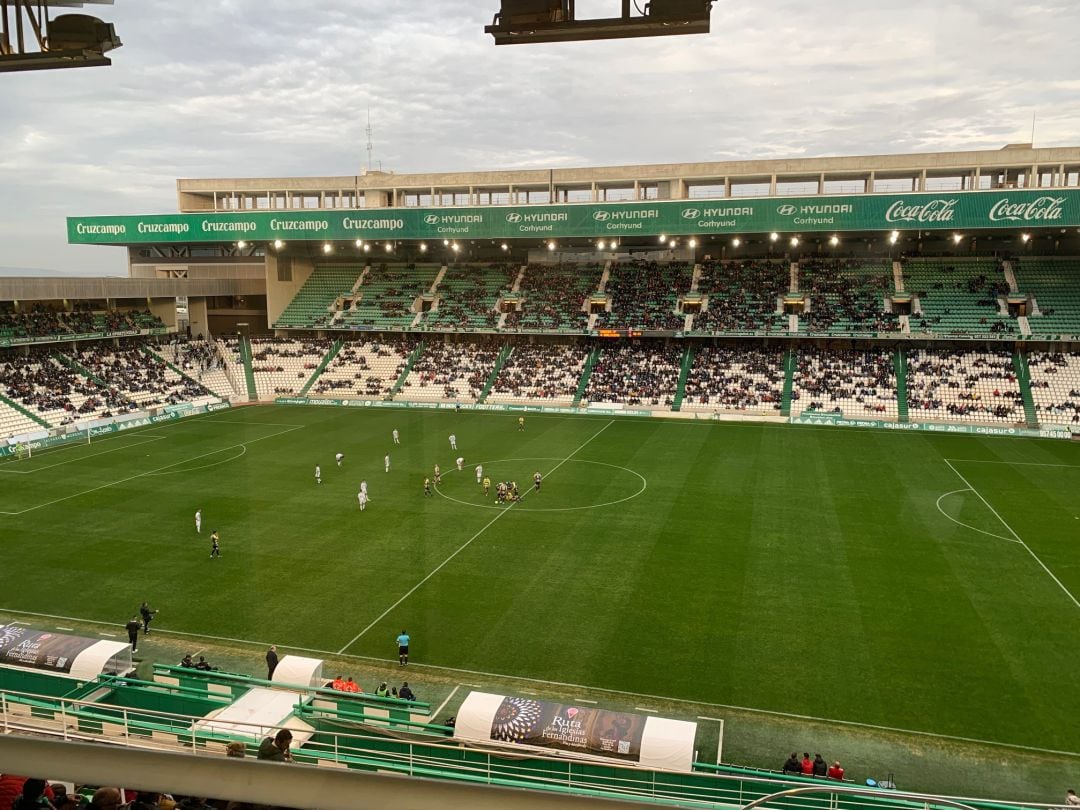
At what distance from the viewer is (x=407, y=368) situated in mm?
57469

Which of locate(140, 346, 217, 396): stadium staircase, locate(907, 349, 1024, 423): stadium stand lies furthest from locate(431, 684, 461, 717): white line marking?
locate(140, 346, 217, 396): stadium staircase

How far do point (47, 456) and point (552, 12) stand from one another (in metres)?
40.1

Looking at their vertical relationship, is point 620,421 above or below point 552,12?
below

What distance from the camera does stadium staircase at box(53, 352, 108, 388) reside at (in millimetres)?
48009

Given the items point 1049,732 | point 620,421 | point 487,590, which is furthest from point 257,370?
point 1049,732

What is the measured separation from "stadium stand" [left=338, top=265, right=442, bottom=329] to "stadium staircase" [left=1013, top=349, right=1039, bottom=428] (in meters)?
42.0

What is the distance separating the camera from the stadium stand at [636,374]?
50.5 metres

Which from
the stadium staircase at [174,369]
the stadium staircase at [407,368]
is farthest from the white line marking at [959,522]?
the stadium staircase at [174,369]

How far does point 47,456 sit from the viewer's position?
37094 mm

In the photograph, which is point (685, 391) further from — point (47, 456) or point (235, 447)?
point (47, 456)

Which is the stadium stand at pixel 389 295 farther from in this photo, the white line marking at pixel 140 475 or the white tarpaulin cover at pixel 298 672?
the white tarpaulin cover at pixel 298 672

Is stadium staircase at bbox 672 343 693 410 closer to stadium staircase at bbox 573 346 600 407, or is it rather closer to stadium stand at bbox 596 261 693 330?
stadium stand at bbox 596 261 693 330

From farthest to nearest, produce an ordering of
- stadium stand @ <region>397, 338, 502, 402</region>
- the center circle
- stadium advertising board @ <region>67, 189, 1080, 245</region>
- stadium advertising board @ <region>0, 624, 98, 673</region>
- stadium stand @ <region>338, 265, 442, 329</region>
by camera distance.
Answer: stadium stand @ <region>338, 265, 442, 329</region>, stadium stand @ <region>397, 338, 502, 402</region>, stadium advertising board @ <region>67, 189, 1080, 245</region>, the center circle, stadium advertising board @ <region>0, 624, 98, 673</region>

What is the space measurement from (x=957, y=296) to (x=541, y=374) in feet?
94.6
